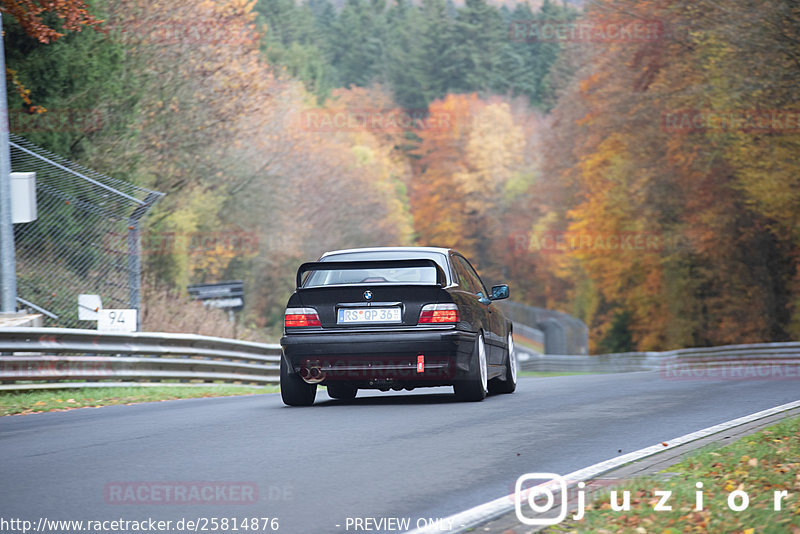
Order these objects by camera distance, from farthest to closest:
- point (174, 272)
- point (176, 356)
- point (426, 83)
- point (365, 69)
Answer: point (365, 69) → point (426, 83) → point (174, 272) → point (176, 356)

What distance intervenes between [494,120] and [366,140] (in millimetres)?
12057

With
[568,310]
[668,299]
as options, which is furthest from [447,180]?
[668,299]

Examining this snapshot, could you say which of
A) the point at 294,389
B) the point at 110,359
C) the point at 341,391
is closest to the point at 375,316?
the point at 294,389

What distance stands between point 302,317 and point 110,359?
18.9 feet

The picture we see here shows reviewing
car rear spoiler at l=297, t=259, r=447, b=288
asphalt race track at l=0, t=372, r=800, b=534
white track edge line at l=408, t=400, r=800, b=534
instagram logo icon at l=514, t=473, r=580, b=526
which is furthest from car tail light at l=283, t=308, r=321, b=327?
instagram logo icon at l=514, t=473, r=580, b=526

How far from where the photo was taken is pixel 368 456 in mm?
8469

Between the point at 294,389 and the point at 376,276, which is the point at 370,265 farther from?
the point at 294,389

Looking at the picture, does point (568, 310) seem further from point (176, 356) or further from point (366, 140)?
point (176, 356)

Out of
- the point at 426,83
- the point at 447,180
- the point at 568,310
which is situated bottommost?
the point at 568,310

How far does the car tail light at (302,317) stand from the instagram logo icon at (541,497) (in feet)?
15.7

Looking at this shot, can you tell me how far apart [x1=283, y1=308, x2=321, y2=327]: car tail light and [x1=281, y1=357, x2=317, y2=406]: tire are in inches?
17.1

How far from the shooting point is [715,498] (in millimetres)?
6812

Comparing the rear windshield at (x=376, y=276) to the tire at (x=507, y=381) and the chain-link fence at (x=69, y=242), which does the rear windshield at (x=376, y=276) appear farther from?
the chain-link fence at (x=69, y=242)

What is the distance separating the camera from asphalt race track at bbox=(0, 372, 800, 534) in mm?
6715
